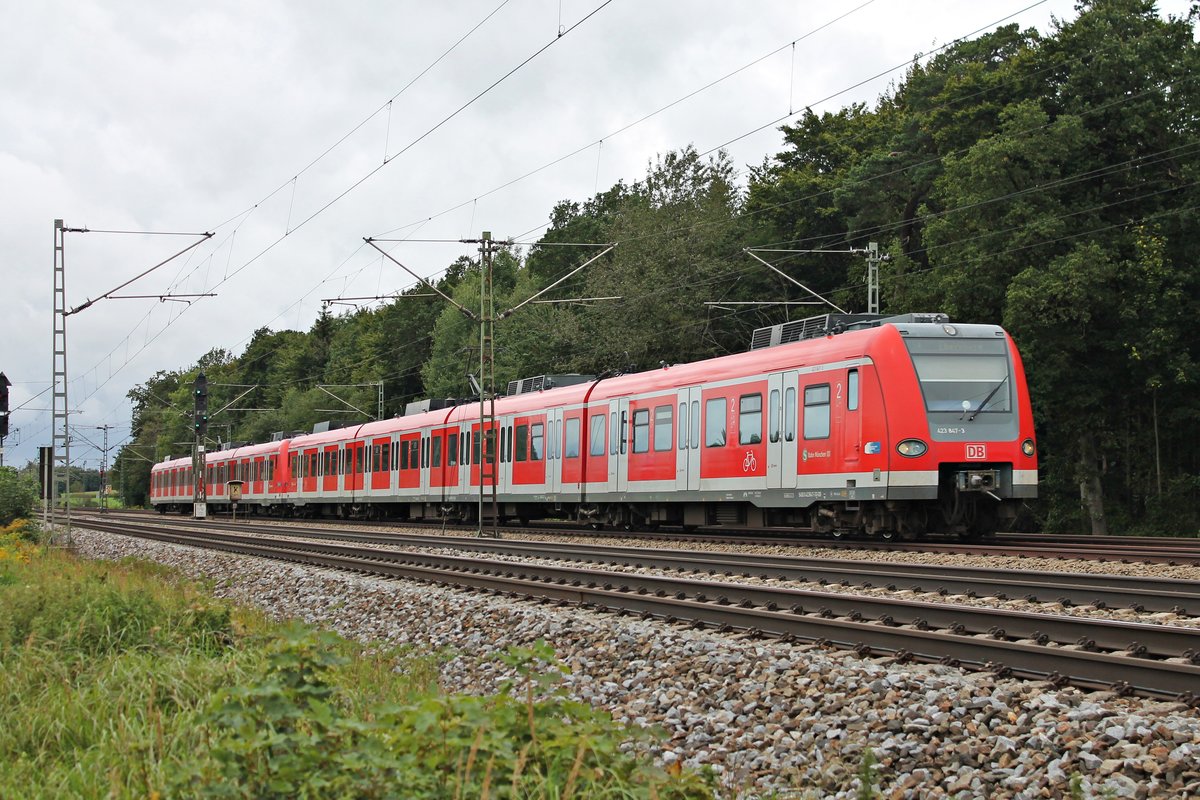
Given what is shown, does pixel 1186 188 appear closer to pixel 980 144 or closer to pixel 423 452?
pixel 980 144

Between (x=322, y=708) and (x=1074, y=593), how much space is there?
7888 millimetres

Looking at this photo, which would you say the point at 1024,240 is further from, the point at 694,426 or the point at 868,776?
the point at 868,776

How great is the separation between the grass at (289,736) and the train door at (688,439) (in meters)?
15.2

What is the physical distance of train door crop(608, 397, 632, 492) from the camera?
25.6 meters

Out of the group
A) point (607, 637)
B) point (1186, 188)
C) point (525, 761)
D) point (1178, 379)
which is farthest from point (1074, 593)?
point (1186, 188)

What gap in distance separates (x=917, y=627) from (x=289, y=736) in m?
5.84

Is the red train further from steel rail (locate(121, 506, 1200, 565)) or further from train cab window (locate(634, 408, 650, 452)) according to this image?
steel rail (locate(121, 506, 1200, 565))

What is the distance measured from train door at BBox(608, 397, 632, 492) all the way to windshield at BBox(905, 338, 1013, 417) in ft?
26.4

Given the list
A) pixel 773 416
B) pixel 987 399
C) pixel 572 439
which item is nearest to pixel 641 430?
pixel 572 439

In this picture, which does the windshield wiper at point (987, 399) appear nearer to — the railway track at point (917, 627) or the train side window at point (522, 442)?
the railway track at point (917, 627)

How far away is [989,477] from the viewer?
60.7ft

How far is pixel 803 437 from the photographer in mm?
19938

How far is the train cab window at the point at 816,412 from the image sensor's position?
766 inches

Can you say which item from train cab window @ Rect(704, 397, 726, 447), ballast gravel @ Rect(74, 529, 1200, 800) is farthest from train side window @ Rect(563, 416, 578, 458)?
ballast gravel @ Rect(74, 529, 1200, 800)
